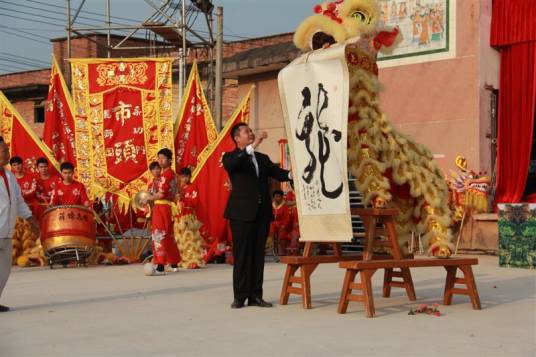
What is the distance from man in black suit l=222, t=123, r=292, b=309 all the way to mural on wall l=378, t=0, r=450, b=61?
→ 25.8 feet

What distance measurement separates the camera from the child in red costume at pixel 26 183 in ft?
44.4

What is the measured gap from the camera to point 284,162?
17.2 metres

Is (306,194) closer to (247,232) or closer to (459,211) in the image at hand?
(247,232)

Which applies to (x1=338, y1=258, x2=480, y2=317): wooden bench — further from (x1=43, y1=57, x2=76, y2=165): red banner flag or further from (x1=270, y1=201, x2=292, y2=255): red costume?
(x1=43, y1=57, x2=76, y2=165): red banner flag

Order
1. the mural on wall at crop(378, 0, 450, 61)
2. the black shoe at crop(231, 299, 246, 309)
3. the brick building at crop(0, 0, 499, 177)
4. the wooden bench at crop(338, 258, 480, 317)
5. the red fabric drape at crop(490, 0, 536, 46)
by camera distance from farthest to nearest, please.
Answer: the mural on wall at crop(378, 0, 450, 61), the brick building at crop(0, 0, 499, 177), the red fabric drape at crop(490, 0, 536, 46), the black shoe at crop(231, 299, 246, 309), the wooden bench at crop(338, 258, 480, 317)

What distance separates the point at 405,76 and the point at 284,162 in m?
3.03

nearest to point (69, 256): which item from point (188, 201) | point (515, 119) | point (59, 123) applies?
point (188, 201)

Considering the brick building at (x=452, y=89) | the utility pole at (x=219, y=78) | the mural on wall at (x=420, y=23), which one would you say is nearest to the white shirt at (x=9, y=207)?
the brick building at (x=452, y=89)

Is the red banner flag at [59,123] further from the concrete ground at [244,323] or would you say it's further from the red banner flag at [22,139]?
the concrete ground at [244,323]

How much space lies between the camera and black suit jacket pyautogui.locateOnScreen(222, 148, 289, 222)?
7.70 meters

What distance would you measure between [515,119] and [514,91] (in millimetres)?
474

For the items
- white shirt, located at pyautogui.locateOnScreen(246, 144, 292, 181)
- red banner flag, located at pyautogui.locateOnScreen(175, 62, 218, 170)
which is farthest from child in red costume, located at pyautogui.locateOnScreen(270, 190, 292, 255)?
white shirt, located at pyautogui.locateOnScreen(246, 144, 292, 181)

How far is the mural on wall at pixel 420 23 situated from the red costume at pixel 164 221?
522 cm

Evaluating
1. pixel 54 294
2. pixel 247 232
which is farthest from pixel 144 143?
pixel 247 232
